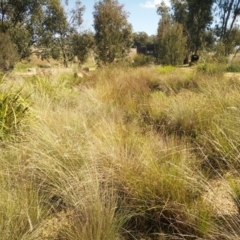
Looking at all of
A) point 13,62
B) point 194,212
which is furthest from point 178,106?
point 13,62

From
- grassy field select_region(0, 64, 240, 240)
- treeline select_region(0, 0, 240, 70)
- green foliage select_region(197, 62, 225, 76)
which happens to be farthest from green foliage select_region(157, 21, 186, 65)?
grassy field select_region(0, 64, 240, 240)

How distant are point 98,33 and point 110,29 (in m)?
1.59

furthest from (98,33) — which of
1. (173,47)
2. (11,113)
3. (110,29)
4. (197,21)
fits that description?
(11,113)

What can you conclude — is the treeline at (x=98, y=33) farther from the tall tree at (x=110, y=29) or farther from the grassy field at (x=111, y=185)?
the grassy field at (x=111, y=185)

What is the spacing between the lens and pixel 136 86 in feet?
18.0

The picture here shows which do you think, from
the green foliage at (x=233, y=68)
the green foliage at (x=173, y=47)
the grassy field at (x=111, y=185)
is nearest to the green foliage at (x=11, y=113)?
the grassy field at (x=111, y=185)

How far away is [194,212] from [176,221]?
12 centimetres

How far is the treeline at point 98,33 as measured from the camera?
1522 centimetres

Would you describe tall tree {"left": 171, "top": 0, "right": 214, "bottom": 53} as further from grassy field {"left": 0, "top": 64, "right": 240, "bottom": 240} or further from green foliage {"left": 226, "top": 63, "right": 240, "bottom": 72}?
grassy field {"left": 0, "top": 64, "right": 240, "bottom": 240}

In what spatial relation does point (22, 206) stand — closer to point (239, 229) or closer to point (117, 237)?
point (117, 237)

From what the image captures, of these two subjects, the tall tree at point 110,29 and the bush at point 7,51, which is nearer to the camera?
the bush at point 7,51

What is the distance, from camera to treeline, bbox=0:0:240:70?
599 inches

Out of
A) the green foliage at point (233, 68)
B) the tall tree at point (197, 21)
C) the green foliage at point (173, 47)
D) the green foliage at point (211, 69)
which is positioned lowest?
the green foliage at point (233, 68)

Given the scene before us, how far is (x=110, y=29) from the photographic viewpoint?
55.9ft
